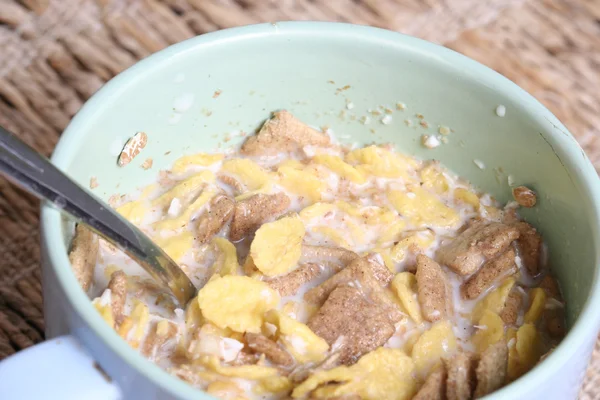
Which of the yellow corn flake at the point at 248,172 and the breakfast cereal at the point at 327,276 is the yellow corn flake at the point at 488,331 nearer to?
the breakfast cereal at the point at 327,276

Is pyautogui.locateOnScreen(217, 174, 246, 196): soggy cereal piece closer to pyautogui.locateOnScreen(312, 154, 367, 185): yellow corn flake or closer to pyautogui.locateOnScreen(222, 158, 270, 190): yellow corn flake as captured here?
pyautogui.locateOnScreen(222, 158, 270, 190): yellow corn flake

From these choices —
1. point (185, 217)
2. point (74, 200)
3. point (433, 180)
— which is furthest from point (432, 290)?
point (74, 200)

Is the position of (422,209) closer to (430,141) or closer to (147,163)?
(430,141)

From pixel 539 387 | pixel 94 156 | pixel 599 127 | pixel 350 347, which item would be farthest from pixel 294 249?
pixel 599 127

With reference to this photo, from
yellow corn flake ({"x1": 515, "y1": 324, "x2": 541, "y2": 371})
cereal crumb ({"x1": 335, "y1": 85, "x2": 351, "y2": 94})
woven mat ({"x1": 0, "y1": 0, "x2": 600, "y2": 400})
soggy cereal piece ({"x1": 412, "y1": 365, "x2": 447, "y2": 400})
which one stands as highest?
cereal crumb ({"x1": 335, "y1": 85, "x2": 351, "y2": 94})

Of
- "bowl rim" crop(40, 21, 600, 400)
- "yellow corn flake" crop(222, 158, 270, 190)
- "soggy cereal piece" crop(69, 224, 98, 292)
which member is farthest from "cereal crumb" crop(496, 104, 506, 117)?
"soggy cereal piece" crop(69, 224, 98, 292)

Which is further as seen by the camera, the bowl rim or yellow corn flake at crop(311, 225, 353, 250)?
yellow corn flake at crop(311, 225, 353, 250)
